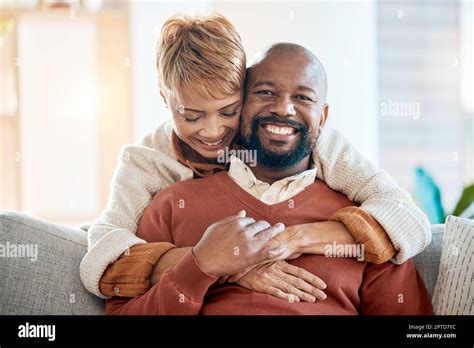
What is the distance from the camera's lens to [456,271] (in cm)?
166

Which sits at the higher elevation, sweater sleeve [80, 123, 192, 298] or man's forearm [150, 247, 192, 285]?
sweater sleeve [80, 123, 192, 298]

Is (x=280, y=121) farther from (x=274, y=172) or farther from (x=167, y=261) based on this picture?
(x=167, y=261)

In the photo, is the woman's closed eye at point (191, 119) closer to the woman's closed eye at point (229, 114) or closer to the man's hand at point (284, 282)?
the woman's closed eye at point (229, 114)

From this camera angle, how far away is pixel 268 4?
271 cm

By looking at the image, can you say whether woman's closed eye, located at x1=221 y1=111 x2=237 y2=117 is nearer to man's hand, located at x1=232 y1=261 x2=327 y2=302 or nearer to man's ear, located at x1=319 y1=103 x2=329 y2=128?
man's ear, located at x1=319 y1=103 x2=329 y2=128

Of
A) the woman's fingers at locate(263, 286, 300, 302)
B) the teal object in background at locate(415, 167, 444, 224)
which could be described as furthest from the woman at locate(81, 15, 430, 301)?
the teal object in background at locate(415, 167, 444, 224)

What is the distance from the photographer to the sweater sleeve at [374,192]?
63.3 inches

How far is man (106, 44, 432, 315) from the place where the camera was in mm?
1555

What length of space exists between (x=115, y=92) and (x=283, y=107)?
2.08 meters

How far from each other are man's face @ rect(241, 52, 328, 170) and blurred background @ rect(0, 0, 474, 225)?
1.30 m

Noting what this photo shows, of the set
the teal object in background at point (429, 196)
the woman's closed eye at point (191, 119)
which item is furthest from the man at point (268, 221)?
the teal object in background at point (429, 196)

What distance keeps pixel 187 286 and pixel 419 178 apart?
1.22 meters

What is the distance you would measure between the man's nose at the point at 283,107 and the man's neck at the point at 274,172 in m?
0.13

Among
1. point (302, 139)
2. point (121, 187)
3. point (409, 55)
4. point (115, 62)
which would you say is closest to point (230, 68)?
point (302, 139)
